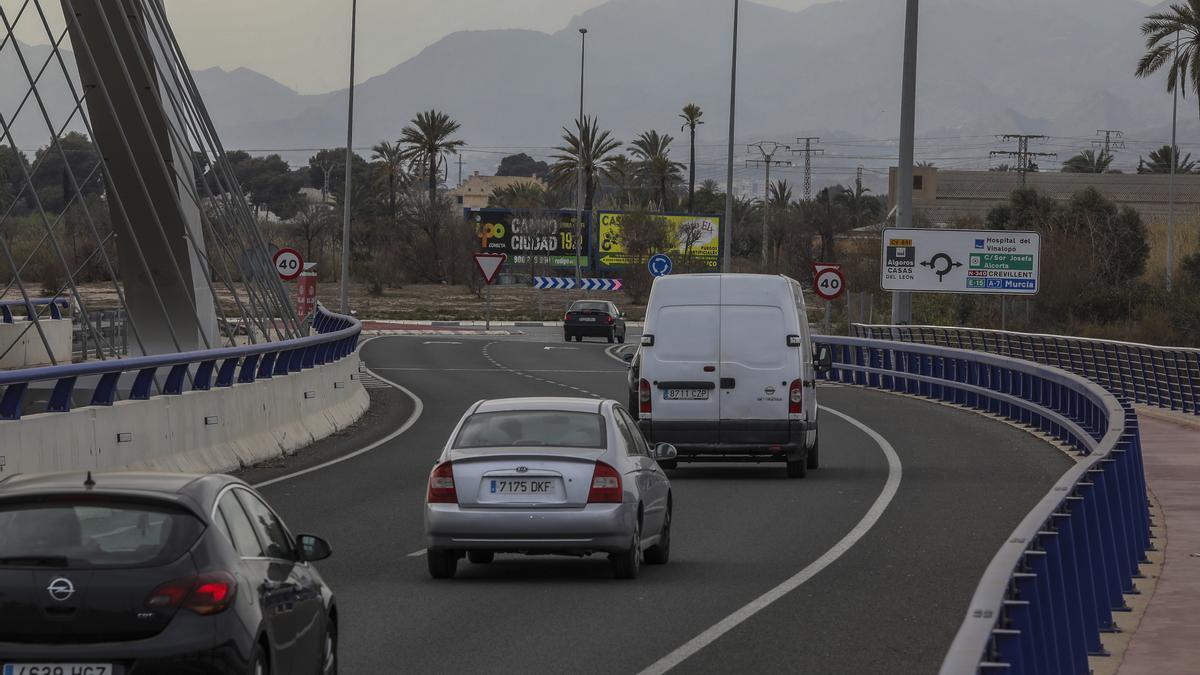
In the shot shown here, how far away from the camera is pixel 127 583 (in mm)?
7281

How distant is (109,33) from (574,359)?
26.9 m

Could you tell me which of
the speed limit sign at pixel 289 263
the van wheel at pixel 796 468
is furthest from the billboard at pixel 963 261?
the van wheel at pixel 796 468

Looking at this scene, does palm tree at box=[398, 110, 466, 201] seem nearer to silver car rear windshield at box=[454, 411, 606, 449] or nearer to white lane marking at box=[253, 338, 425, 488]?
white lane marking at box=[253, 338, 425, 488]

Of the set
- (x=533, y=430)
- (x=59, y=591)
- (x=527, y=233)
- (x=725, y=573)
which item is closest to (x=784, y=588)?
(x=725, y=573)

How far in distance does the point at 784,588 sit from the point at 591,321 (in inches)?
2062

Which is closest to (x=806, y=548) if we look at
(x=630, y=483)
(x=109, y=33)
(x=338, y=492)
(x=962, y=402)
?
(x=630, y=483)

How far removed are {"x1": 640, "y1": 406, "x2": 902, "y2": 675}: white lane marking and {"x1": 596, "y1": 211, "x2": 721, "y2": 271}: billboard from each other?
105888 millimetres

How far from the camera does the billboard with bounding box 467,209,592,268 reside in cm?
13150

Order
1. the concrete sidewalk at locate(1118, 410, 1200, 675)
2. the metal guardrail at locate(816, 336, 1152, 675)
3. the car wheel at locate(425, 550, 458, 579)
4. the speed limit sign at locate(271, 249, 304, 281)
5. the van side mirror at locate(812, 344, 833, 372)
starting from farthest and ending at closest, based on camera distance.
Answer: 1. the speed limit sign at locate(271, 249, 304, 281)
2. the van side mirror at locate(812, 344, 833, 372)
3. the car wheel at locate(425, 550, 458, 579)
4. the concrete sidewalk at locate(1118, 410, 1200, 675)
5. the metal guardrail at locate(816, 336, 1152, 675)

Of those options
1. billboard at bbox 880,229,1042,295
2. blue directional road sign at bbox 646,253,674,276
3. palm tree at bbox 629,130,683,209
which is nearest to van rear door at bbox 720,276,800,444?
billboard at bbox 880,229,1042,295

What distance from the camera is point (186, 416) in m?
20.9

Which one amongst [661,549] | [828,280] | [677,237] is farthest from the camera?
[677,237]

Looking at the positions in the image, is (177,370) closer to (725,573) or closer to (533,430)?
(533,430)

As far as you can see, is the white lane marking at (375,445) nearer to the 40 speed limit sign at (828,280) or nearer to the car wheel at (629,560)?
the car wheel at (629,560)
